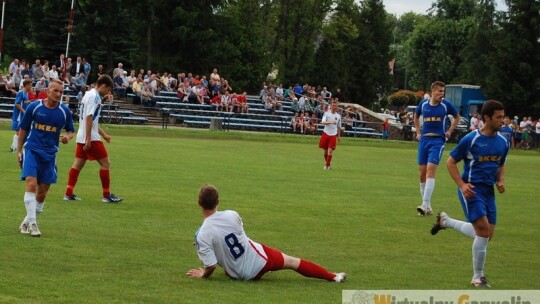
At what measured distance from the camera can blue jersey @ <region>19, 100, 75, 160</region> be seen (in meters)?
13.9

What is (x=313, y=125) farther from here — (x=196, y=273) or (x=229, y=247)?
(x=229, y=247)

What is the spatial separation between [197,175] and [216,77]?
33.1 m

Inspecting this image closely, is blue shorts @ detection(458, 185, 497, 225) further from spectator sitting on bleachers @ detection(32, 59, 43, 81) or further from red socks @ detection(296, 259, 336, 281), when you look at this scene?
spectator sitting on bleachers @ detection(32, 59, 43, 81)

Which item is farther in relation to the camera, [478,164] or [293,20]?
[293,20]

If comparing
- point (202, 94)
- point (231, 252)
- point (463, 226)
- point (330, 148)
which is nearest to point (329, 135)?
point (330, 148)

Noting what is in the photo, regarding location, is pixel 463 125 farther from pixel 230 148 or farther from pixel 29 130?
pixel 29 130

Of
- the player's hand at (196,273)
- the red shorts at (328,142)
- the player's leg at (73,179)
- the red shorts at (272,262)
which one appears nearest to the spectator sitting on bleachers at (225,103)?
the red shorts at (328,142)

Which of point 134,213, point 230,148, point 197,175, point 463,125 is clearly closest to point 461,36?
point 463,125

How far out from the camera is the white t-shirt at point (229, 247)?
420 inches

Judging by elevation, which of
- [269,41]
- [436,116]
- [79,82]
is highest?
[269,41]

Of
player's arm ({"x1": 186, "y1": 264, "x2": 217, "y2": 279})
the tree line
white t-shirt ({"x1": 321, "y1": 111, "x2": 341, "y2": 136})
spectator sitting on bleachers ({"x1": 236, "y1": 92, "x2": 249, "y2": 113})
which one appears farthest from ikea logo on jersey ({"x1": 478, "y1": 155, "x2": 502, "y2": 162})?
the tree line

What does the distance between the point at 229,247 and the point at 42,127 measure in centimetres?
439

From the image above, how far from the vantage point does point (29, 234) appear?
13406 millimetres

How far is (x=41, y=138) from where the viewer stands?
45.6ft
